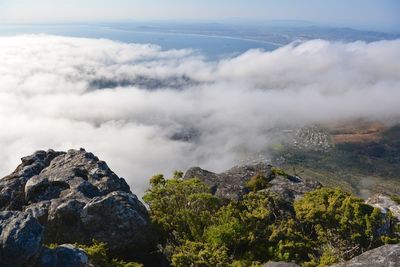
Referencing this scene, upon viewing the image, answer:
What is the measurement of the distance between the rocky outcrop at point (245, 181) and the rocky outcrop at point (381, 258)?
11.4 metres

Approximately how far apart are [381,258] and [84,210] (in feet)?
41.5

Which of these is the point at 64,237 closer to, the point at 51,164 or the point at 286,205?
the point at 51,164

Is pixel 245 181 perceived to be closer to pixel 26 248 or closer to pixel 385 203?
pixel 385 203

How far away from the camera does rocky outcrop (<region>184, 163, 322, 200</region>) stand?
89.0 feet

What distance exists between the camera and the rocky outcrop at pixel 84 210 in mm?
18766

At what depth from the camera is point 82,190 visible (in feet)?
71.9

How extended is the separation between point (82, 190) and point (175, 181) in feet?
19.1

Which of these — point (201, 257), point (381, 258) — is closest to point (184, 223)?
point (201, 257)

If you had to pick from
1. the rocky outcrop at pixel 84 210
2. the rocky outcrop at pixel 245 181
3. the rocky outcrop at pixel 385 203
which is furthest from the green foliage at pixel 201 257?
the rocky outcrop at pixel 385 203

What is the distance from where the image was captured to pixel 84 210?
1902 cm

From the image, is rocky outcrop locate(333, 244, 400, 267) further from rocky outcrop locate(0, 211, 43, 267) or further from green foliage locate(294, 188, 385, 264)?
rocky outcrop locate(0, 211, 43, 267)

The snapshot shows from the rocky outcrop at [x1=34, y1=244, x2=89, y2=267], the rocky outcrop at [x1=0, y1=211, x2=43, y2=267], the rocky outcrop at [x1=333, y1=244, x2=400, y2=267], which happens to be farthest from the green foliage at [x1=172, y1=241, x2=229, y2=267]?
the rocky outcrop at [x1=0, y1=211, x2=43, y2=267]

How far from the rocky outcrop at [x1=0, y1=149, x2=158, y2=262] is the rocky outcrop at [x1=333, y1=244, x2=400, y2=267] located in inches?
A: 372

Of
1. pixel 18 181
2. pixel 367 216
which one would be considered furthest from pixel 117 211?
pixel 367 216
